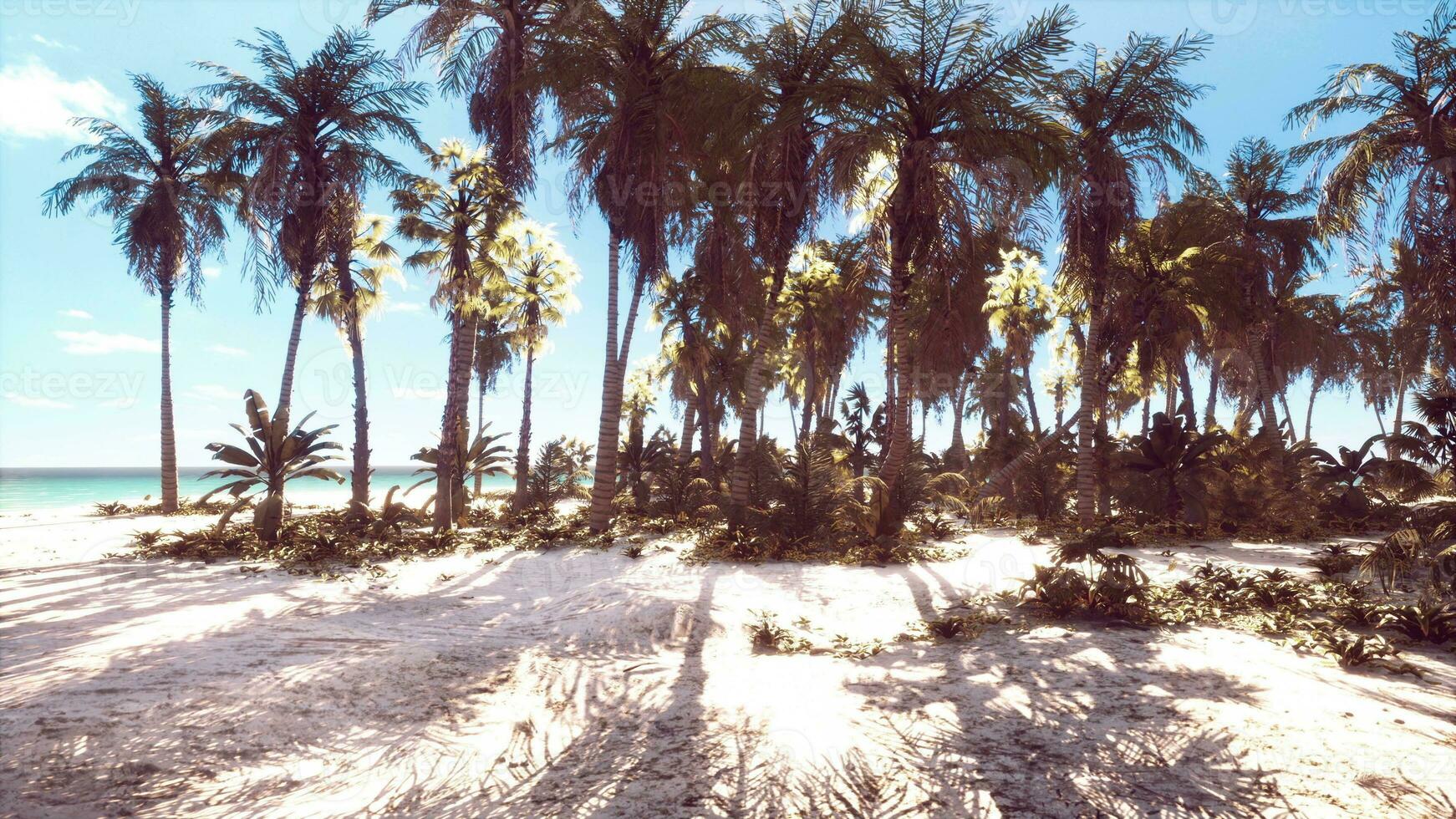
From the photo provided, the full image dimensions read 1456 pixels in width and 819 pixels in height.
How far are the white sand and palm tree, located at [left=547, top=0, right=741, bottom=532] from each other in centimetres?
824

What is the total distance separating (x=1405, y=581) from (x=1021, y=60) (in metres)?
9.88

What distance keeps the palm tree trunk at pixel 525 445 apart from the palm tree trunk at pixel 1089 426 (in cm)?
1529

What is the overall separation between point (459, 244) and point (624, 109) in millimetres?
5601

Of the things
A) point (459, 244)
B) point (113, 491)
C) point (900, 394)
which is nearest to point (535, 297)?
point (459, 244)

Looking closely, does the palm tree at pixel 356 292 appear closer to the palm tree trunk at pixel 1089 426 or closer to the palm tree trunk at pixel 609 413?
the palm tree trunk at pixel 609 413

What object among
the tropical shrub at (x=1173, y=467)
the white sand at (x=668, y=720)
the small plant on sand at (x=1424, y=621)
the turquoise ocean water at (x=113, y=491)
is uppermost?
the tropical shrub at (x=1173, y=467)

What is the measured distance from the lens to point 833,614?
27.0 feet

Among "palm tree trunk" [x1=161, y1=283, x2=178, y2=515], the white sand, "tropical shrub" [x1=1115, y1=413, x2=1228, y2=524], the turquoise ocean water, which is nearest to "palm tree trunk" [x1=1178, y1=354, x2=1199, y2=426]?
"tropical shrub" [x1=1115, y1=413, x2=1228, y2=524]

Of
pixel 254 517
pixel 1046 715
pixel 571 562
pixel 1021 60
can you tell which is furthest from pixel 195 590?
pixel 1021 60

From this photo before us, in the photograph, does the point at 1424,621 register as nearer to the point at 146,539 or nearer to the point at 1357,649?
the point at 1357,649

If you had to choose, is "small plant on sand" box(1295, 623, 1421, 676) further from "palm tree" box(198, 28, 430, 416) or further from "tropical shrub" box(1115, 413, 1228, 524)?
"palm tree" box(198, 28, 430, 416)

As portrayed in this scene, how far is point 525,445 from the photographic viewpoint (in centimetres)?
2138

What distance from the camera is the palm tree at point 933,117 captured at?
1192cm

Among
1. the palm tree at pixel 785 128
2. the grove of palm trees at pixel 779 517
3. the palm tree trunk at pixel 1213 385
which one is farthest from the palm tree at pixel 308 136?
the palm tree trunk at pixel 1213 385
